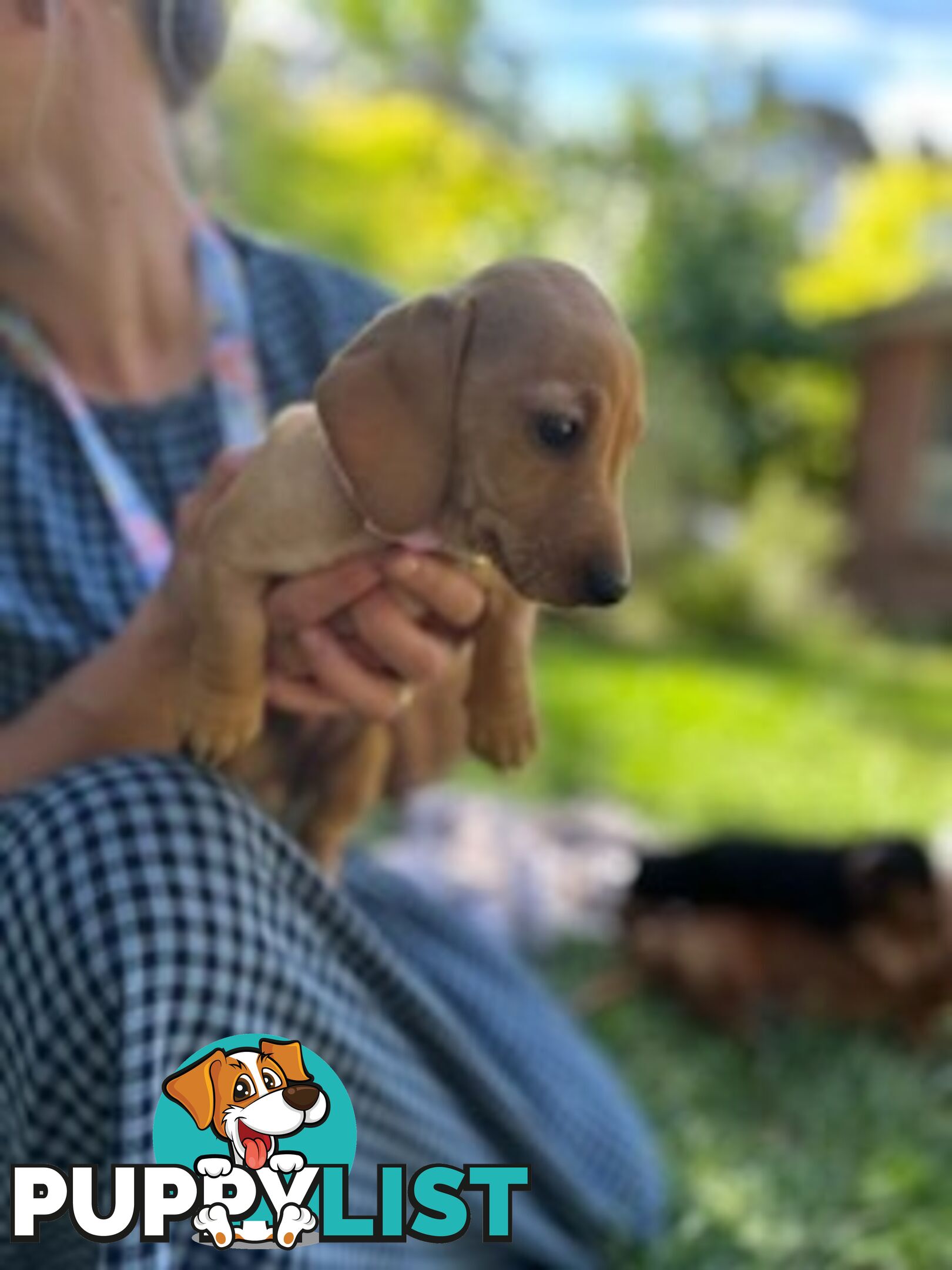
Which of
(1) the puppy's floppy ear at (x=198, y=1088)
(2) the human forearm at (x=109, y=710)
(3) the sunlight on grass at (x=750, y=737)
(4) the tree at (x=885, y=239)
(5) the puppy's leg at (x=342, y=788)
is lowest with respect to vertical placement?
(3) the sunlight on grass at (x=750, y=737)

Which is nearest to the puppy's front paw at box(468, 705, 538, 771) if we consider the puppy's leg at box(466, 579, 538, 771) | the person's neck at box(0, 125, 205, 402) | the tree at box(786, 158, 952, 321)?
the puppy's leg at box(466, 579, 538, 771)

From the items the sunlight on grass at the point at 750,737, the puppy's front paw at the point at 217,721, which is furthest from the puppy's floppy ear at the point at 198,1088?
the sunlight on grass at the point at 750,737

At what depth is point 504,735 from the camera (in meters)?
1.08

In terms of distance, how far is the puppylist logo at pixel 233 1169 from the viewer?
3.15 ft

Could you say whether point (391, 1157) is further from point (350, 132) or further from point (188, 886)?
point (350, 132)

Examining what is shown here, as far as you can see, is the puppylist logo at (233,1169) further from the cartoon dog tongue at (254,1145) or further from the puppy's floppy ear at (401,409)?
the puppy's floppy ear at (401,409)

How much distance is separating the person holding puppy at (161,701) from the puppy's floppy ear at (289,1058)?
2cm

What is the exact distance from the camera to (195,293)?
1291 millimetres

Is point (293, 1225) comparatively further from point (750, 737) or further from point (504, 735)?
point (750, 737)

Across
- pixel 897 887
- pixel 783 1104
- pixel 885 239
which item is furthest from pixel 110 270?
pixel 885 239

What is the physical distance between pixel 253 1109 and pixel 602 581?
0.33 meters

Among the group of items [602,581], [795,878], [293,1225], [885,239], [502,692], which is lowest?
[885,239]

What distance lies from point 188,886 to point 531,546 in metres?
0.30

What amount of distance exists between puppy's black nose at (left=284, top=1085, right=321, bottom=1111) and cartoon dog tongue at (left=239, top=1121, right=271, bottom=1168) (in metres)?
0.04
